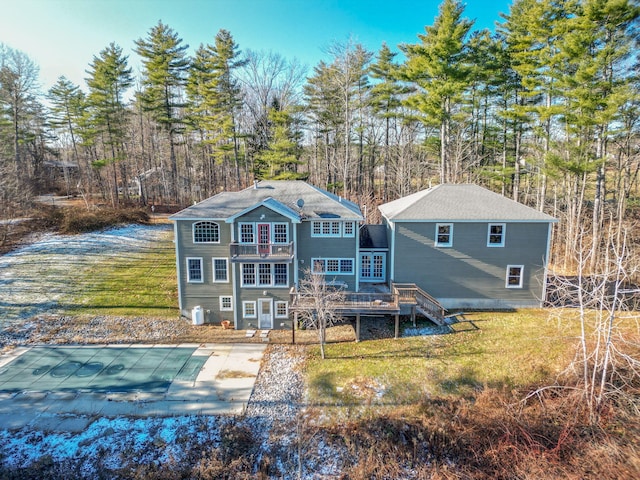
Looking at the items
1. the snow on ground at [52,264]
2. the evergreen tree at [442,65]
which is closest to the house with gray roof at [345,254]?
the snow on ground at [52,264]

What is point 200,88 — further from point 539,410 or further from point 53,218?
point 539,410

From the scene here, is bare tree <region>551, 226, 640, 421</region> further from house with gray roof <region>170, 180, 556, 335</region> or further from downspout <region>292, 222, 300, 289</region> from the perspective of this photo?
downspout <region>292, 222, 300, 289</region>

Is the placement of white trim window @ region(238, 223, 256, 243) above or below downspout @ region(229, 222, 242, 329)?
above

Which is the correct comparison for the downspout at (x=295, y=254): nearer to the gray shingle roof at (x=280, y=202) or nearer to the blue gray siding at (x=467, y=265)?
the gray shingle roof at (x=280, y=202)

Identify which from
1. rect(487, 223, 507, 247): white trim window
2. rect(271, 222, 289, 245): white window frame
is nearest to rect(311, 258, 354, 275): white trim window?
rect(271, 222, 289, 245): white window frame

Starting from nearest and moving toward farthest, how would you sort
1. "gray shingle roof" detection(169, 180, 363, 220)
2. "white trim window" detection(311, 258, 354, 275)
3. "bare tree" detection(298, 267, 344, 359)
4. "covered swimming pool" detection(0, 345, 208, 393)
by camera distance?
1. "covered swimming pool" detection(0, 345, 208, 393)
2. "bare tree" detection(298, 267, 344, 359)
3. "gray shingle roof" detection(169, 180, 363, 220)
4. "white trim window" detection(311, 258, 354, 275)

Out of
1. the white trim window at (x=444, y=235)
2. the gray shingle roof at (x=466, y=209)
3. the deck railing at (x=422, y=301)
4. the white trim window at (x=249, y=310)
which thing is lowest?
the white trim window at (x=249, y=310)

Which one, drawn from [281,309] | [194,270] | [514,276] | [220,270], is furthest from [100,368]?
[514,276]

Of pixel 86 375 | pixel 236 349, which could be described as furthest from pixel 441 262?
pixel 86 375
